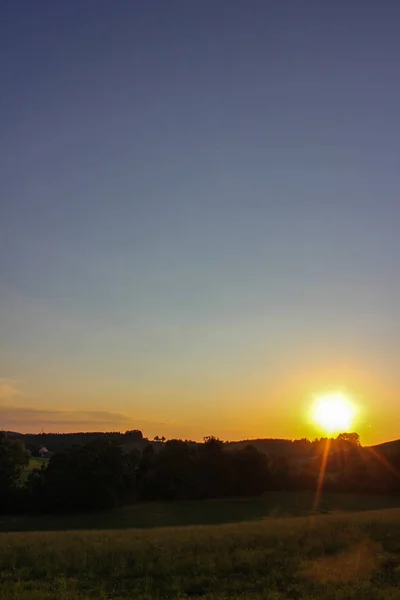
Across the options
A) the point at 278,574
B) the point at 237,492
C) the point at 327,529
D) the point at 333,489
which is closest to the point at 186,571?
the point at 278,574

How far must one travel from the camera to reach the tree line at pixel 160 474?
7288 centimetres

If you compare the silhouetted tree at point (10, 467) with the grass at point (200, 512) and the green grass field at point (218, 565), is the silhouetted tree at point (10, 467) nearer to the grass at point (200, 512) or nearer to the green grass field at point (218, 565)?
the grass at point (200, 512)

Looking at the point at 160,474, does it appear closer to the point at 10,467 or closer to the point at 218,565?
the point at 10,467

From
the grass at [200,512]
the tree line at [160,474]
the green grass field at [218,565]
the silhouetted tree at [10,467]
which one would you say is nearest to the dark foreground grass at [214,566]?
the green grass field at [218,565]

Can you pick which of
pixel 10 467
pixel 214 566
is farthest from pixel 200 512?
pixel 214 566

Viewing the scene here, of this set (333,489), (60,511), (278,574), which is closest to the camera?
(278,574)

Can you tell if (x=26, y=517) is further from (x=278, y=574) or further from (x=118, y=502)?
(x=278, y=574)

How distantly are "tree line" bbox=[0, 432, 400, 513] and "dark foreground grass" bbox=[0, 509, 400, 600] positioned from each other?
41.0 meters

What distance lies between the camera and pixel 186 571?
23.5 meters

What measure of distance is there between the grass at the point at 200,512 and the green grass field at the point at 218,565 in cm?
2574

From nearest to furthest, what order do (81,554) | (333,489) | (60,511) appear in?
(81,554) → (60,511) → (333,489)

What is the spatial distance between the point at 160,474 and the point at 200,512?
14119 mm

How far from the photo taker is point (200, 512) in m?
68.4

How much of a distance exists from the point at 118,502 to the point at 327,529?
44.9 metres
